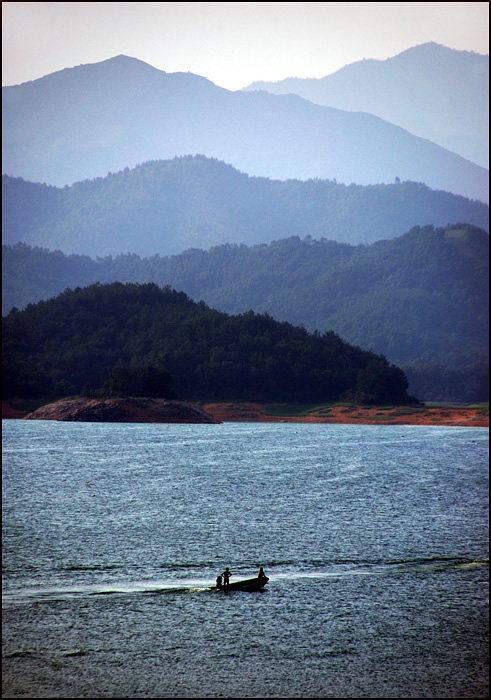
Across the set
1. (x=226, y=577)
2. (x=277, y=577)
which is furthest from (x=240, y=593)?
(x=277, y=577)

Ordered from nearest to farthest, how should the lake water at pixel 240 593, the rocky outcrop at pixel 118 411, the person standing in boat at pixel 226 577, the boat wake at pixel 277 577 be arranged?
the lake water at pixel 240 593 → the boat wake at pixel 277 577 → the person standing in boat at pixel 226 577 → the rocky outcrop at pixel 118 411

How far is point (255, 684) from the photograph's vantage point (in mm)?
31516

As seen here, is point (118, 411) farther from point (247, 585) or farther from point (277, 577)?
point (247, 585)

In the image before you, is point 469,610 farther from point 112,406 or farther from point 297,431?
point 112,406

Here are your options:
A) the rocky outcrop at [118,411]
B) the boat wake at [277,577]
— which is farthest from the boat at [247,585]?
the rocky outcrop at [118,411]

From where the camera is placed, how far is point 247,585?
43031mm

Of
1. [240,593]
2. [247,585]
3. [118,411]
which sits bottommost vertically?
[240,593]

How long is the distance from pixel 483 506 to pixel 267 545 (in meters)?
28.9

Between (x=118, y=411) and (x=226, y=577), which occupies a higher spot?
(x=118, y=411)

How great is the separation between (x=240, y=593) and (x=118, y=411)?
14808 centimetres

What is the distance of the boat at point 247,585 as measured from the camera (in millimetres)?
42844

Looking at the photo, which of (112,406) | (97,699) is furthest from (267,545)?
(112,406)

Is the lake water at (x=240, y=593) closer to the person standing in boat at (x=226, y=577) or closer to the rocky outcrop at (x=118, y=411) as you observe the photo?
the person standing in boat at (x=226, y=577)

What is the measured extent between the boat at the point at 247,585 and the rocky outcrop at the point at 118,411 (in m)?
146
